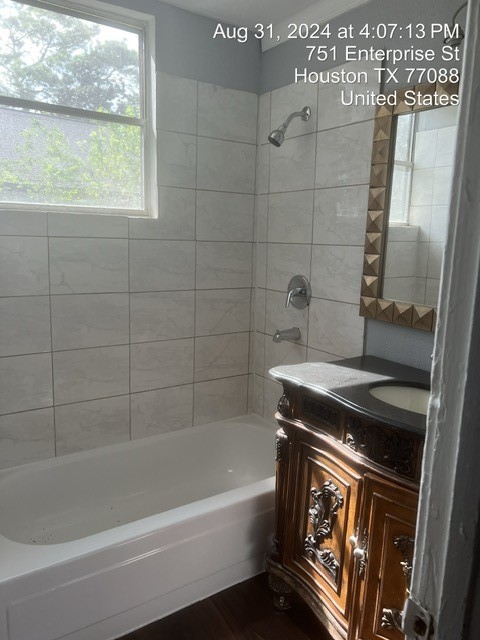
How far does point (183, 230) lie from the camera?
2449 mm

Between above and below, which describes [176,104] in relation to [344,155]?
above

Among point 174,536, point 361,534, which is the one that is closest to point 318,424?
point 361,534

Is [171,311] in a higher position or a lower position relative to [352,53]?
lower

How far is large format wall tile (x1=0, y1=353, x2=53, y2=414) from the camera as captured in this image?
6.89 feet

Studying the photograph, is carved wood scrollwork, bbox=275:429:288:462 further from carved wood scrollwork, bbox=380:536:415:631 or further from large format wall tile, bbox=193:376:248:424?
large format wall tile, bbox=193:376:248:424

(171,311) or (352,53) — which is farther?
(171,311)

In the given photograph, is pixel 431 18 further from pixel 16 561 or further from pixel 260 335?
pixel 16 561

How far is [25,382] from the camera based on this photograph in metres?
2.14

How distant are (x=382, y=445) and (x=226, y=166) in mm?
1700

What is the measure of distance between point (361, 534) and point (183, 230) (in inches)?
63.6

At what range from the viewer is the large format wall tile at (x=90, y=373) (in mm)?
2229

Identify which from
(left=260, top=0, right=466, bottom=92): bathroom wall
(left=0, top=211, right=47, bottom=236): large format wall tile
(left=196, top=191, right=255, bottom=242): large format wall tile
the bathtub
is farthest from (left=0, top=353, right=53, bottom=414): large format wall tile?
(left=260, top=0, right=466, bottom=92): bathroom wall

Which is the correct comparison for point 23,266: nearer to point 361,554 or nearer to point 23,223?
point 23,223

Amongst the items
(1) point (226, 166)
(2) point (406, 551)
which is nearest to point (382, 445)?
(2) point (406, 551)
